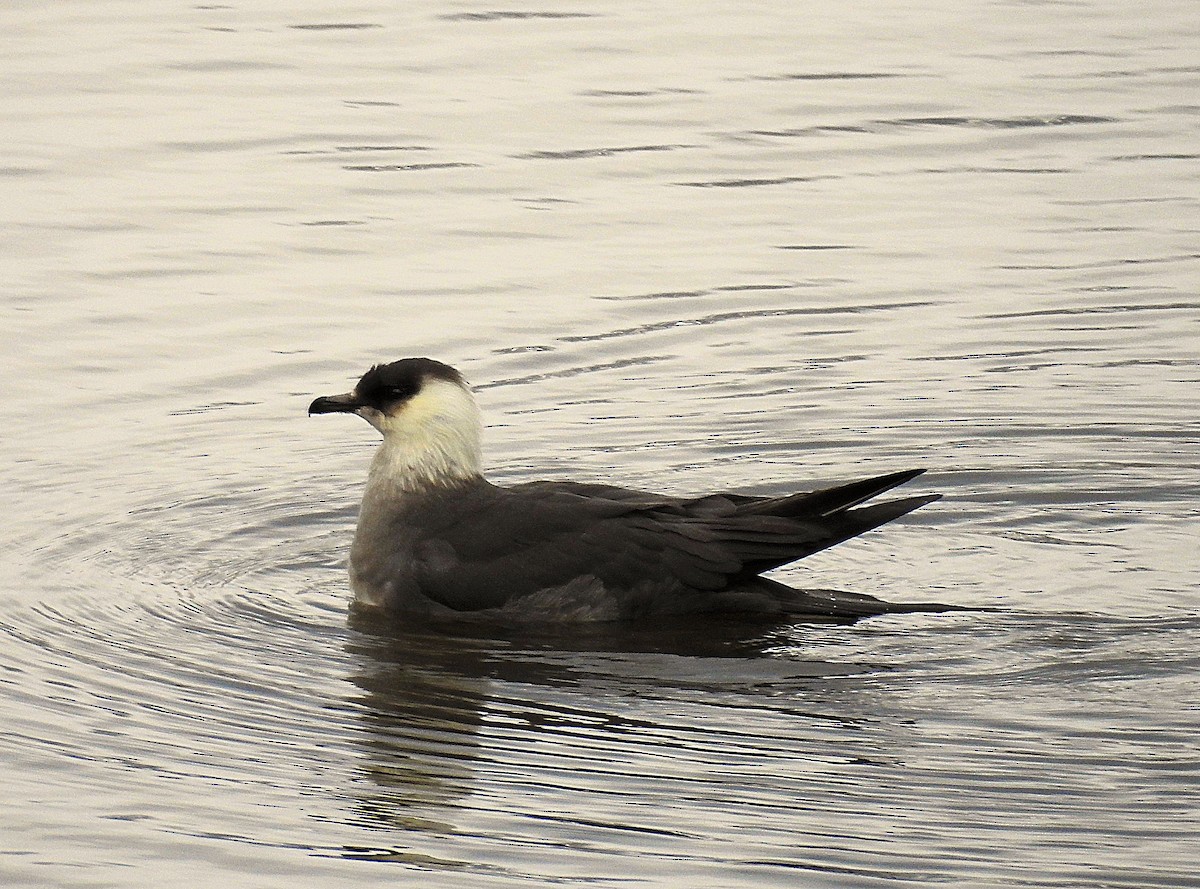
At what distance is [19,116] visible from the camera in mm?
18406

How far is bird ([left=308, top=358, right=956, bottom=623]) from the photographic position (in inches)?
414

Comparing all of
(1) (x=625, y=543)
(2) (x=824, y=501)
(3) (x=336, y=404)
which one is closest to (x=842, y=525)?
(2) (x=824, y=501)

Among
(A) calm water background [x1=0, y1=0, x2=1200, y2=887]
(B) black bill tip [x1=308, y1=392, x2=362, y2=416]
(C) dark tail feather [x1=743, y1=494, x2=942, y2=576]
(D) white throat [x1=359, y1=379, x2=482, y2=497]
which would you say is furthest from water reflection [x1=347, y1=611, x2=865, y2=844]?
(B) black bill tip [x1=308, y1=392, x2=362, y2=416]

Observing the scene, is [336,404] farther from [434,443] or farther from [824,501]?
[824,501]

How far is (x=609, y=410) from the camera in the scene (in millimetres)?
13188

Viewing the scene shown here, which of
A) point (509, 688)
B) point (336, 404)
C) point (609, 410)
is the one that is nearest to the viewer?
point (509, 688)

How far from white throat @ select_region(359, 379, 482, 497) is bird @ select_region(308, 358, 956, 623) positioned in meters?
0.26

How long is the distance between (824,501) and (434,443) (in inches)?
77.0

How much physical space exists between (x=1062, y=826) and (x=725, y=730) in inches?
62.4

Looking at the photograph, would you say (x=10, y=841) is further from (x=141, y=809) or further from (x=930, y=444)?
(x=930, y=444)

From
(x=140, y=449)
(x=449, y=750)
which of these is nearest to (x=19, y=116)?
(x=140, y=449)

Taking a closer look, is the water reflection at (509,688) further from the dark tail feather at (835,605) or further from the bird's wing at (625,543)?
the bird's wing at (625,543)

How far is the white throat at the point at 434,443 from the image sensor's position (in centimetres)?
1109

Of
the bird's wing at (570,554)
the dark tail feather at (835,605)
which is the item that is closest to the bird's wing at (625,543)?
the bird's wing at (570,554)
